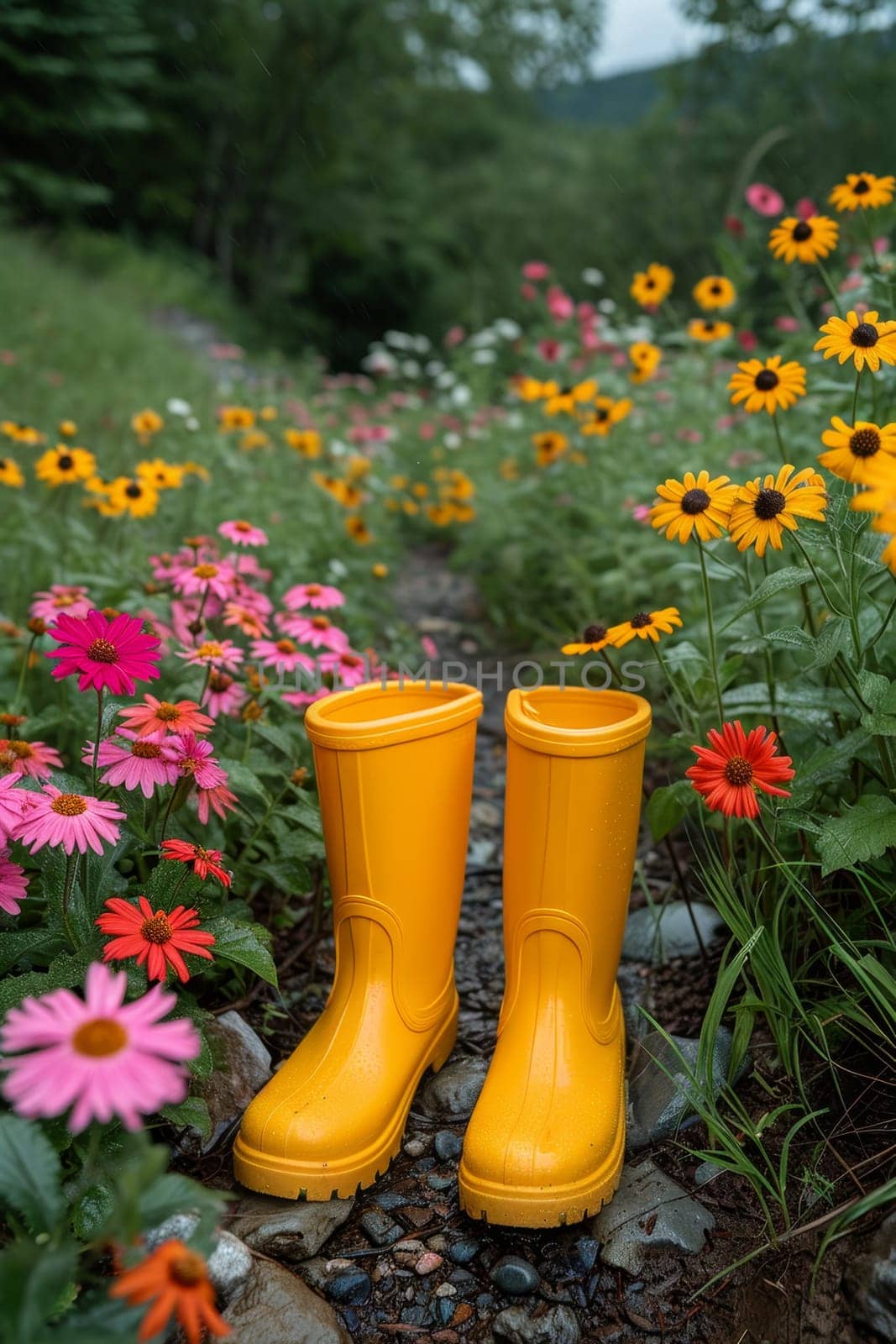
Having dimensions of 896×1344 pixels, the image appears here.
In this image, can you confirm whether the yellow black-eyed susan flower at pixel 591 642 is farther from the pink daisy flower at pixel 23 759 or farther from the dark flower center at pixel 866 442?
the pink daisy flower at pixel 23 759

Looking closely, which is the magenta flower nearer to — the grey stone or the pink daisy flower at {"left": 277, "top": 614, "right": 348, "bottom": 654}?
the pink daisy flower at {"left": 277, "top": 614, "right": 348, "bottom": 654}

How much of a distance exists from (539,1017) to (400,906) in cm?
20

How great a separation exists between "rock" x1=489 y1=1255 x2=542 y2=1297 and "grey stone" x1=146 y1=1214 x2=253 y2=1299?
233 millimetres

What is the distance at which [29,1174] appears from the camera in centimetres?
73

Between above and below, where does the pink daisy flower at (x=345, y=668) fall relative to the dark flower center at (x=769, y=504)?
below

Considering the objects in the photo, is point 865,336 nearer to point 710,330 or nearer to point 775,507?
point 775,507

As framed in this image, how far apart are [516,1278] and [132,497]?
1.44 m

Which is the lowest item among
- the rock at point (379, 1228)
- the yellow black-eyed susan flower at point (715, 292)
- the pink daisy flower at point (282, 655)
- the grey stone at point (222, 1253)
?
the rock at point (379, 1228)

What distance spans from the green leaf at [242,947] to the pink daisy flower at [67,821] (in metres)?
0.18

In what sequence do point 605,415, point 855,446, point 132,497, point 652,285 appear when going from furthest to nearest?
point 652,285, point 605,415, point 132,497, point 855,446

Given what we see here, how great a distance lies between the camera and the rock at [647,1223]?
3.18ft

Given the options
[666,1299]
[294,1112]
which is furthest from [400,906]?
[666,1299]

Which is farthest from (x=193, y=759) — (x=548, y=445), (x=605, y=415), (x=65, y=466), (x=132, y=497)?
(x=548, y=445)

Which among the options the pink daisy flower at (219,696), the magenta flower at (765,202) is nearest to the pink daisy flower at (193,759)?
the pink daisy flower at (219,696)
